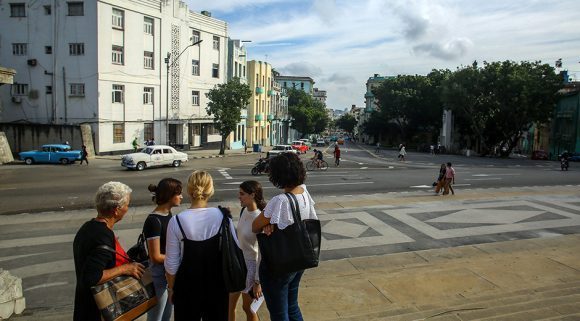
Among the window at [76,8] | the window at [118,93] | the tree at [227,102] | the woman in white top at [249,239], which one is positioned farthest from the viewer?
the tree at [227,102]

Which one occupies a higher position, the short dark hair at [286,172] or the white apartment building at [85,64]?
the white apartment building at [85,64]

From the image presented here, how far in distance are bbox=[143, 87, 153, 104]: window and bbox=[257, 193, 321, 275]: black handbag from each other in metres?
36.1

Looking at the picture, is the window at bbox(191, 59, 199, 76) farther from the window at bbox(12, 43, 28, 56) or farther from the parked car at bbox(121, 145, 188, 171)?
the parked car at bbox(121, 145, 188, 171)

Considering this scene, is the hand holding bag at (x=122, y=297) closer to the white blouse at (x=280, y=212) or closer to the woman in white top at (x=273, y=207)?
the woman in white top at (x=273, y=207)

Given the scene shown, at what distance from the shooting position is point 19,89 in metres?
34.7

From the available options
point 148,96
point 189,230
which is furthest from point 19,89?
point 189,230

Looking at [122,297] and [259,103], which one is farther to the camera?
[259,103]

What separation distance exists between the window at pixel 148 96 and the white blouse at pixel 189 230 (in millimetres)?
36009

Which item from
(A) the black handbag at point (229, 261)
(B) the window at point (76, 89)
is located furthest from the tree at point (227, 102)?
(A) the black handbag at point (229, 261)

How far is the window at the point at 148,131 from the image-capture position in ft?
125

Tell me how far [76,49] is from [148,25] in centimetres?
657

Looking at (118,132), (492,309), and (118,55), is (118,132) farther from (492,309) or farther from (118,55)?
(492,309)

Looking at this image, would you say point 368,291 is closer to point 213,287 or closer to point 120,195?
point 213,287

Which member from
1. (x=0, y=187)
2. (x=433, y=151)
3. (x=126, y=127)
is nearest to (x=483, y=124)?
(x=433, y=151)
